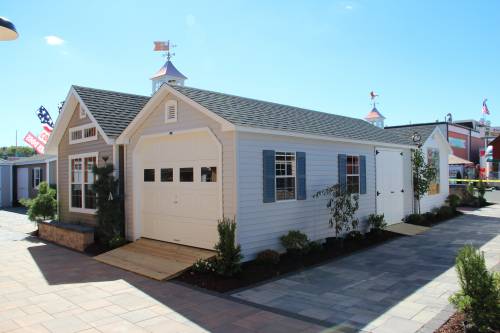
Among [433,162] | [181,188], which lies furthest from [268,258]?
[433,162]

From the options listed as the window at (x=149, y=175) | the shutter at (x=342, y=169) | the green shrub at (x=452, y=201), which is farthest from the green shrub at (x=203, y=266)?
the green shrub at (x=452, y=201)

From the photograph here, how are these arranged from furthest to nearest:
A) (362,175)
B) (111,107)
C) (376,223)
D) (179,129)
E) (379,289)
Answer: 1. (111,107)
2. (362,175)
3. (376,223)
4. (179,129)
5. (379,289)

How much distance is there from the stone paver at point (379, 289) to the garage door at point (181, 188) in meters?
2.59

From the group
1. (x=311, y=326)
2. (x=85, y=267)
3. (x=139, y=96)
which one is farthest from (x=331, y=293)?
(x=139, y=96)

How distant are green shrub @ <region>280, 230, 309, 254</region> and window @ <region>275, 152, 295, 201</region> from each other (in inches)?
35.6

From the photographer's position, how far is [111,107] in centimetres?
1312

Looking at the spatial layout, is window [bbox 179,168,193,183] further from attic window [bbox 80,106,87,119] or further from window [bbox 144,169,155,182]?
attic window [bbox 80,106,87,119]

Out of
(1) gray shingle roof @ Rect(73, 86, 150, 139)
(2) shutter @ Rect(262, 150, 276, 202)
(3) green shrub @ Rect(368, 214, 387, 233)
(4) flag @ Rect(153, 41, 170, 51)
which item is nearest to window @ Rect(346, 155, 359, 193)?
(3) green shrub @ Rect(368, 214, 387, 233)

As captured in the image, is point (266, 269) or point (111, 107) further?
point (111, 107)

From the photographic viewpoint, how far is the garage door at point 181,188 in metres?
9.23

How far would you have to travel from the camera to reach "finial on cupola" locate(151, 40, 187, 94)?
16.9 m

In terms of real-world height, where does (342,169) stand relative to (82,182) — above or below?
above

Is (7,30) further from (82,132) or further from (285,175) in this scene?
(82,132)

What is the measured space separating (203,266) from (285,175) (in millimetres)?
3065
